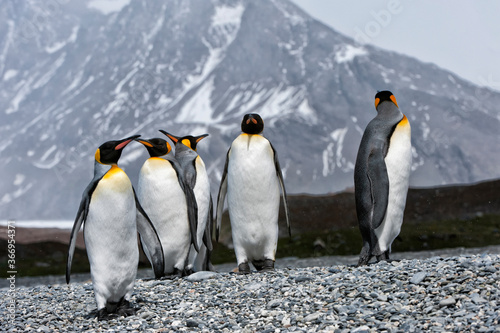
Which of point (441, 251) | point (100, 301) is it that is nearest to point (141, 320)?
point (100, 301)

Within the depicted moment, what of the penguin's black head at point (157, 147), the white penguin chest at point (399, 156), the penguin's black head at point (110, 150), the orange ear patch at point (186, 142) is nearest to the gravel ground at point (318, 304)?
the white penguin chest at point (399, 156)

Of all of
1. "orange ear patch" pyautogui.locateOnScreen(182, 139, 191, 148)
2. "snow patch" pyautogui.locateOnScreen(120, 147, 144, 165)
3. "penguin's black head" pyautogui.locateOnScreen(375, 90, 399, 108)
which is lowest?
"orange ear patch" pyautogui.locateOnScreen(182, 139, 191, 148)

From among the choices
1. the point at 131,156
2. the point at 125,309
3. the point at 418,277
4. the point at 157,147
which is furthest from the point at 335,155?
the point at 125,309

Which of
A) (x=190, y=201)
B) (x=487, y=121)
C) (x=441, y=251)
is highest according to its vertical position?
(x=487, y=121)

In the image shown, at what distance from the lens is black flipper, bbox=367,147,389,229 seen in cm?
690

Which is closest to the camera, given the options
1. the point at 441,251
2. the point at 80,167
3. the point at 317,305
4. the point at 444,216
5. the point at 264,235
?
the point at 317,305

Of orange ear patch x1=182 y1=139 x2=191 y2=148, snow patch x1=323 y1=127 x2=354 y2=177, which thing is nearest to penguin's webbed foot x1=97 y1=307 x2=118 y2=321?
orange ear patch x1=182 y1=139 x2=191 y2=148

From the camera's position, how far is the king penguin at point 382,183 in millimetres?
6969

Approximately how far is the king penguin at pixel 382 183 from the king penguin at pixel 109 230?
2775 mm

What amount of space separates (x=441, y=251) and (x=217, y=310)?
13567 mm

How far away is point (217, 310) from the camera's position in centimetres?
579

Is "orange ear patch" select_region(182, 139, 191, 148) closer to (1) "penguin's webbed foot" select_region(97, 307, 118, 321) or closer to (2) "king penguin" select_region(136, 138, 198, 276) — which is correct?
(2) "king penguin" select_region(136, 138, 198, 276)

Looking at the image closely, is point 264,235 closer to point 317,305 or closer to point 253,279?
point 253,279

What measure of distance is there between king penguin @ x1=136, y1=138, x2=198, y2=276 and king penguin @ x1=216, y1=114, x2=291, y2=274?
60 cm
